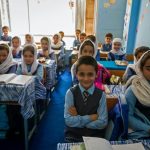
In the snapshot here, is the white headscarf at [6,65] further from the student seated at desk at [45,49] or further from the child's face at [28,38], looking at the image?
the child's face at [28,38]

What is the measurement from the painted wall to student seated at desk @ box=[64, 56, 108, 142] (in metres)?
2.70

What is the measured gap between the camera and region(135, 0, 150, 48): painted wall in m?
4.00

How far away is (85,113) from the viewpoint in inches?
61.3

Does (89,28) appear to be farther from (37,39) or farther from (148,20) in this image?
(148,20)

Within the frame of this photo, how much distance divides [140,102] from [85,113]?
426 mm

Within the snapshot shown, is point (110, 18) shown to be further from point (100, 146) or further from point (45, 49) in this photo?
point (100, 146)

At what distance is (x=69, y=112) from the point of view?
154 centimetres

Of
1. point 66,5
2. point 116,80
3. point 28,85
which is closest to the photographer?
point 28,85

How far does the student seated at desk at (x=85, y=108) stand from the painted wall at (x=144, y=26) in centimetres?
270

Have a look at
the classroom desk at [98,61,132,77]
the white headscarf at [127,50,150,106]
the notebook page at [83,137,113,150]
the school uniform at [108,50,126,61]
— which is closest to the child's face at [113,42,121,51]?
the school uniform at [108,50,126,61]

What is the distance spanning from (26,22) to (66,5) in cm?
140

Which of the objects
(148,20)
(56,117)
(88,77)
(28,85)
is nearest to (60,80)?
(56,117)

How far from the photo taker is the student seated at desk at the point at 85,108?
1507 millimetres

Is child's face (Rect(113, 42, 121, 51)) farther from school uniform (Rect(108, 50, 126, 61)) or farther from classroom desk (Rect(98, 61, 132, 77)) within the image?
classroom desk (Rect(98, 61, 132, 77))
